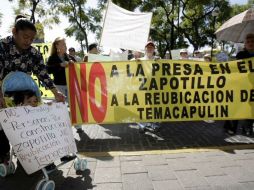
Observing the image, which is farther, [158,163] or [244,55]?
[244,55]

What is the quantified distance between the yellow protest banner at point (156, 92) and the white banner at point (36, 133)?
2049 millimetres

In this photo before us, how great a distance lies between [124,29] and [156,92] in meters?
3.17

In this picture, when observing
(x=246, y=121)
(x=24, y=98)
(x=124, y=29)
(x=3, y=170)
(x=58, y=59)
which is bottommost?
(x=3, y=170)

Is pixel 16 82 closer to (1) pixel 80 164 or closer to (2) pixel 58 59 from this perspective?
(1) pixel 80 164

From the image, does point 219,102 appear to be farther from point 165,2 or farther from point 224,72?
point 165,2

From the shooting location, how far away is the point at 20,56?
465 centimetres

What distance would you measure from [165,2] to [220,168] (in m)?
33.6

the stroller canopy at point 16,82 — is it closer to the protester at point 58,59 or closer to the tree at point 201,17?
the protester at point 58,59

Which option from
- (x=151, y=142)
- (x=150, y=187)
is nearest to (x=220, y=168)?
(x=150, y=187)

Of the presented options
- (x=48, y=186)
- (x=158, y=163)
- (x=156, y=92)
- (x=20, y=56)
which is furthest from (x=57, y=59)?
(x=48, y=186)

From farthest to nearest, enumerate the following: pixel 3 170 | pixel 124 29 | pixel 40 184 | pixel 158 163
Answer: pixel 124 29
pixel 158 163
pixel 3 170
pixel 40 184

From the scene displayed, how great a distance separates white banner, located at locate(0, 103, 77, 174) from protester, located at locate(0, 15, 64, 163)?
0.83ft

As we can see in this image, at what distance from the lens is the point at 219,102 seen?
264 inches

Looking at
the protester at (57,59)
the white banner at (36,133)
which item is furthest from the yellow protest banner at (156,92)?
the white banner at (36,133)
